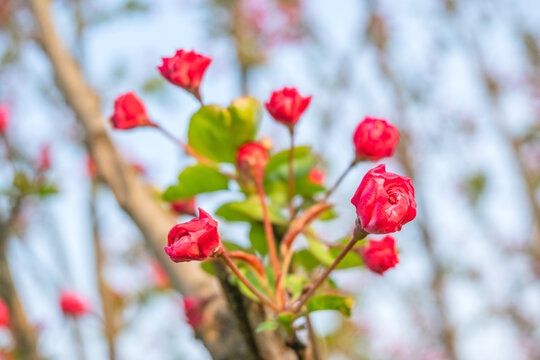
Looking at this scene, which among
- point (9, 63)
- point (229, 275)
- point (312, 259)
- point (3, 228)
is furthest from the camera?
point (9, 63)

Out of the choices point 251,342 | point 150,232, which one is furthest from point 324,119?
point 251,342

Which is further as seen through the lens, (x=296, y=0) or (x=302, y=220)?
(x=296, y=0)

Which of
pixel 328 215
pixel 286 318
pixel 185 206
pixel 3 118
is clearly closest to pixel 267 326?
pixel 286 318

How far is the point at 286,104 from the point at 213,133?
0.43ft

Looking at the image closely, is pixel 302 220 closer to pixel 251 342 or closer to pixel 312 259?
pixel 312 259

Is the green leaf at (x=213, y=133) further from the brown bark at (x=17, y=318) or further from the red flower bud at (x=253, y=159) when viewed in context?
the brown bark at (x=17, y=318)

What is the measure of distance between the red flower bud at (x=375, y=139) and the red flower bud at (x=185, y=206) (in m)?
0.38

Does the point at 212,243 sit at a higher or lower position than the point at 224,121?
lower

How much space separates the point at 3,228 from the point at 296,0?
5.59 metres

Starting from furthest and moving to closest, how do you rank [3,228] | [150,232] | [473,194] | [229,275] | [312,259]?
[473,194]
[3,228]
[150,232]
[312,259]
[229,275]

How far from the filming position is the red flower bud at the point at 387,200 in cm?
55

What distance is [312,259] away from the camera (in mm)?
869

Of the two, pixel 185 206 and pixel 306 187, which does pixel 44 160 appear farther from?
pixel 306 187

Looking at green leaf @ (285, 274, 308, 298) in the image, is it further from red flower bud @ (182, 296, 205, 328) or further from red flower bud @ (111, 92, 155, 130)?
red flower bud @ (111, 92, 155, 130)
